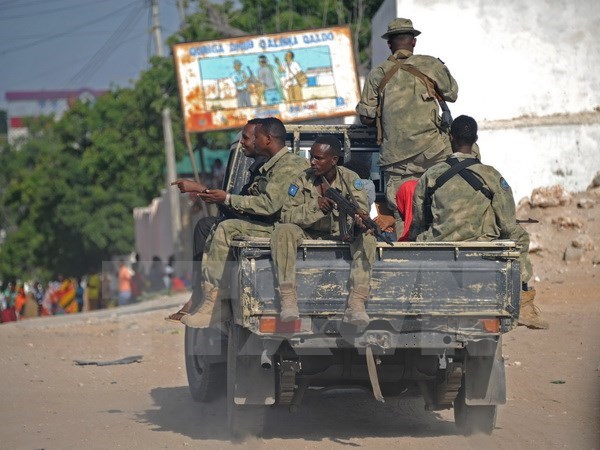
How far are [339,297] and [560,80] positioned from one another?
32.3ft

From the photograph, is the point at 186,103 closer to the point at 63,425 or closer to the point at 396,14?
the point at 396,14

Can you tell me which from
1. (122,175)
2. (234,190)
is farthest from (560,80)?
(122,175)

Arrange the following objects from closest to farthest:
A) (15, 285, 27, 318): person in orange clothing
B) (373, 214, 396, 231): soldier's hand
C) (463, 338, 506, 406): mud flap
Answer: (463, 338, 506, 406): mud flap
(373, 214, 396, 231): soldier's hand
(15, 285, 27, 318): person in orange clothing

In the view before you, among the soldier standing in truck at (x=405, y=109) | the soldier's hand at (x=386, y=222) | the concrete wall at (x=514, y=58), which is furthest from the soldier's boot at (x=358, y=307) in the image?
the concrete wall at (x=514, y=58)

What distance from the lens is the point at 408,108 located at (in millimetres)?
8336

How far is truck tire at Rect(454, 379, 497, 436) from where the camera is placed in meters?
7.00

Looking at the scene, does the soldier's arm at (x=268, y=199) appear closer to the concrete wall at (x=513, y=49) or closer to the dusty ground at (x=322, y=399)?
the dusty ground at (x=322, y=399)

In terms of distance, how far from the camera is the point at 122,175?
3891cm

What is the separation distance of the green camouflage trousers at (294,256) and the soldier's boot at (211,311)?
0.96 m

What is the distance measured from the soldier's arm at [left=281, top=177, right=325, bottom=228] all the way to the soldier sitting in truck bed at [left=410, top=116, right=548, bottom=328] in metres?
0.75

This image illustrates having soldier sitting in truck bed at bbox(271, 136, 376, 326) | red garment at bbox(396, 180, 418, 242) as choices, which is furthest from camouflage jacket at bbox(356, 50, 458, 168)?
soldier sitting in truck bed at bbox(271, 136, 376, 326)

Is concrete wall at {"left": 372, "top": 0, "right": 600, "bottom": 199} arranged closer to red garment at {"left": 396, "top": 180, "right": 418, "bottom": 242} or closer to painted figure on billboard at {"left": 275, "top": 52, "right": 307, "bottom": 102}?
painted figure on billboard at {"left": 275, "top": 52, "right": 307, "bottom": 102}

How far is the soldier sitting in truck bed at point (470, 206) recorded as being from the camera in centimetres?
682

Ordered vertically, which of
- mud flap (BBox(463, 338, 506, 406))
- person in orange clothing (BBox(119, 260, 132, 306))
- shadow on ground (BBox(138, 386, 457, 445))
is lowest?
person in orange clothing (BBox(119, 260, 132, 306))
